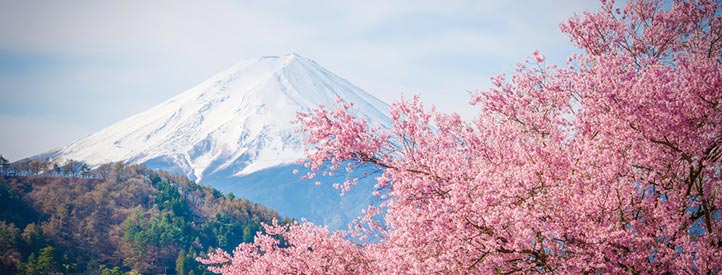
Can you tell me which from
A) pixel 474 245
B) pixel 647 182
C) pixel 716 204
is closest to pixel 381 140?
pixel 474 245

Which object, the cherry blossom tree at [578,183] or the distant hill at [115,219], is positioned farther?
the distant hill at [115,219]

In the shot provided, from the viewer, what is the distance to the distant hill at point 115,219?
286 ft

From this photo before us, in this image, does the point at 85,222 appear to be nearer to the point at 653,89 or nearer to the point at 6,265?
the point at 6,265

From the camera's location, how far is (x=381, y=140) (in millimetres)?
7105

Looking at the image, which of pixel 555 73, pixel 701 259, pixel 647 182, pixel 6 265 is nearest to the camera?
pixel 701 259

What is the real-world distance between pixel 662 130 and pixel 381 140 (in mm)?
2984

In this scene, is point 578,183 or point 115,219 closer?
point 578,183

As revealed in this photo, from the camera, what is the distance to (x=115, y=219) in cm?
10656

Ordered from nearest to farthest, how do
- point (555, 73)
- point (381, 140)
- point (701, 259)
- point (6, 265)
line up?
point (701, 259), point (381, 140), point (555, 73), point (6, 265)

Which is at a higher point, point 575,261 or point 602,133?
point 602,133

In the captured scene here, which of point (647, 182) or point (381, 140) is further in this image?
point (381, 140)

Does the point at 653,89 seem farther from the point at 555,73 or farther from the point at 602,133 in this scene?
the point at 555,73

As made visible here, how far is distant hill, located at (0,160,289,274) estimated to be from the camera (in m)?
87.2

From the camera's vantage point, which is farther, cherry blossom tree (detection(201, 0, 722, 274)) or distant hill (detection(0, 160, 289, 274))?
distant hill (detection(0, 160, 289, 274))
